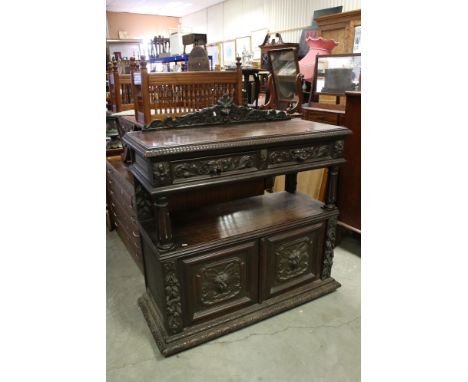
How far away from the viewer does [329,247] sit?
193 cm

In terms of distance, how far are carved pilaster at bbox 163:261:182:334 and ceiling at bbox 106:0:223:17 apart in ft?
32.0

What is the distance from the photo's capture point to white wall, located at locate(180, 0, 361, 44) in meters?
6.52

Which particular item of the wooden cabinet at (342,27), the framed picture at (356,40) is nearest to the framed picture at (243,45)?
the wooden cabinet at (342,27)

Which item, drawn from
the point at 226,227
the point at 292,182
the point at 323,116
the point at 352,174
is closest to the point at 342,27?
the point at 323,116

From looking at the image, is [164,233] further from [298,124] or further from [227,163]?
[298,124]

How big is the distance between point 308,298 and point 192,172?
41.7 inches

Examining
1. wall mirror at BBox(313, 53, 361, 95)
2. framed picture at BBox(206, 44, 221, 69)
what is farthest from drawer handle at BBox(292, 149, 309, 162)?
framed picture at BBox(206, 44, 221, 69)

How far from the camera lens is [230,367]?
1.48m

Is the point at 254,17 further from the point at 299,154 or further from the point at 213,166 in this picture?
the point at 213,166

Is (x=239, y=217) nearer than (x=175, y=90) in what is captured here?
Yes

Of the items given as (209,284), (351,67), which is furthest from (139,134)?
(351,67)

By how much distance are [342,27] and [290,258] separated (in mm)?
4539

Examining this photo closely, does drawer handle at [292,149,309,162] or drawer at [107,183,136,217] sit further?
drawer at [107,183,136,217]

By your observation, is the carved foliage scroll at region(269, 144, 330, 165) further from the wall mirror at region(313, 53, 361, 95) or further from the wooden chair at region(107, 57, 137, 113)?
the wooden chair at region(107, 57, 137, 113)
